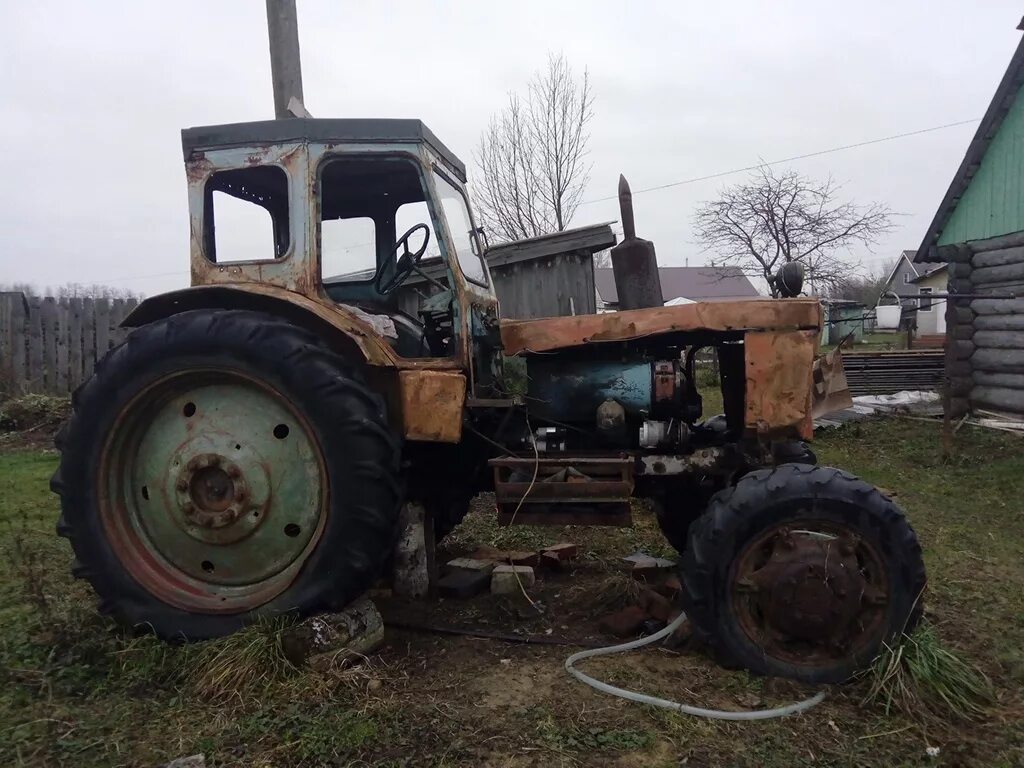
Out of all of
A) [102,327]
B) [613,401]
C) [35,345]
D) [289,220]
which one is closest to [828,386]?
[613,401]

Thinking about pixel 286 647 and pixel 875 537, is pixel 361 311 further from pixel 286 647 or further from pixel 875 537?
pixel 875 537

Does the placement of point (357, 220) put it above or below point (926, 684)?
above

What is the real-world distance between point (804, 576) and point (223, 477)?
2.53m

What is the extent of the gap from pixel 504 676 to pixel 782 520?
1.34 metres

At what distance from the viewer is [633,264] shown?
446 centimetres

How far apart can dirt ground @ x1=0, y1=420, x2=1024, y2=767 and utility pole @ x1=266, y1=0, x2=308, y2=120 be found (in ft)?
16.3

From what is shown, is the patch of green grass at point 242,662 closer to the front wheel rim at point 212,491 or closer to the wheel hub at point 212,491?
the front wheel rim at point 212,491

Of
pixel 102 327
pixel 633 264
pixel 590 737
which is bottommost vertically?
pixel 590 737

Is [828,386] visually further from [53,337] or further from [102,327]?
[53,337]

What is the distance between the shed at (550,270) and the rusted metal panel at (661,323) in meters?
7.30

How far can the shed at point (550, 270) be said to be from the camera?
37.1 feet

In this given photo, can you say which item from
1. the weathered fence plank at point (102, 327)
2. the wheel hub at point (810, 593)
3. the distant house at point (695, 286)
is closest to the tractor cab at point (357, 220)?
the wheel hub at point (810, 593)

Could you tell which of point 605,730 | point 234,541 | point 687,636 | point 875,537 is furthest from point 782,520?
point 234,541

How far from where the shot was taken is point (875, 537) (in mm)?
3289
